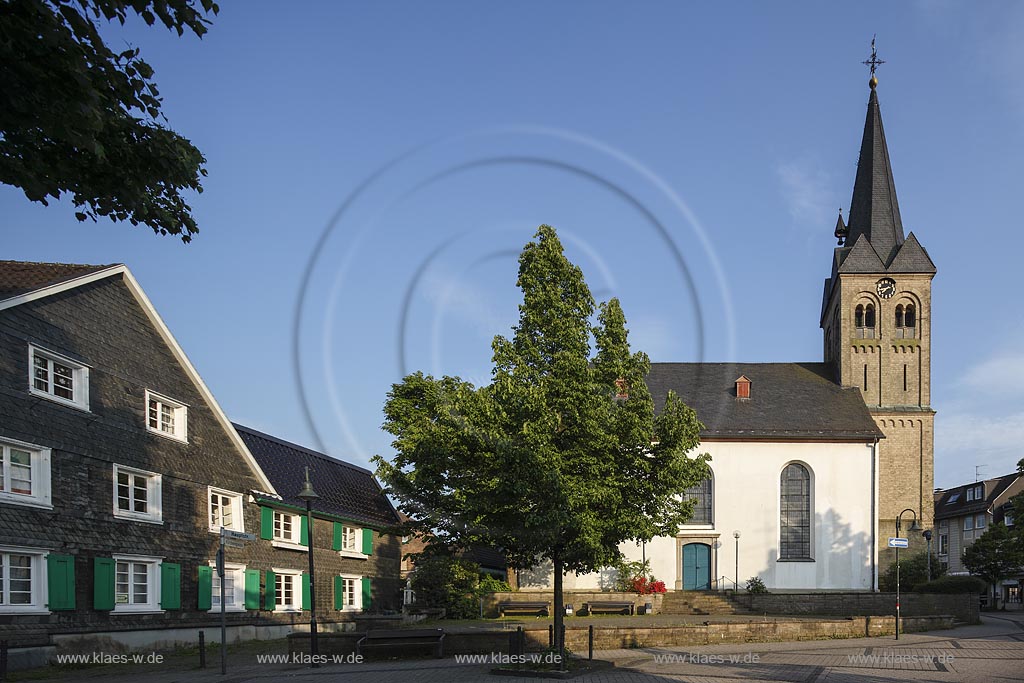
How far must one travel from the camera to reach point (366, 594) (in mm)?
40469

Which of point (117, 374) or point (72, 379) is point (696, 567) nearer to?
point (117, 374)

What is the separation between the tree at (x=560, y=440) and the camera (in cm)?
1948

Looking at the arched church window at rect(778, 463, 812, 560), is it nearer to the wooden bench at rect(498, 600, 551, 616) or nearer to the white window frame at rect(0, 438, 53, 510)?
the wooden bench at rect(498, 600, 551, 616)

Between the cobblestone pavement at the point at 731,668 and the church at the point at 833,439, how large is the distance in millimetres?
22208

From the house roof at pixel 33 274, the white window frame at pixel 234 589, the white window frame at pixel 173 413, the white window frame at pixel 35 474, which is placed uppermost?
the house roof at pixel 33 274

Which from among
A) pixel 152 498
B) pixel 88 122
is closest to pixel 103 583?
pixel 152 498

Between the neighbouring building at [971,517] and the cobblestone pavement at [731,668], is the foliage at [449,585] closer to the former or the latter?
the cobblestone pavement at [731,668]

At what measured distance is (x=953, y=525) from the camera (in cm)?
9038

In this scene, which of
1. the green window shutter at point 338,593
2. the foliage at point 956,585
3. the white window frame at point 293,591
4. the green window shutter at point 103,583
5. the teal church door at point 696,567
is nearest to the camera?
the green window shutter at point 103,583

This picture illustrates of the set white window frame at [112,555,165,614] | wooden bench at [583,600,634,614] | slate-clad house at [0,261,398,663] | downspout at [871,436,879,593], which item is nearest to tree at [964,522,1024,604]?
downspout at [871,436,879,593]

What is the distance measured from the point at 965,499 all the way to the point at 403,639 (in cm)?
8153

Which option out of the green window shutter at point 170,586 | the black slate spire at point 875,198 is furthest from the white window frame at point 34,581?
the black slate spire at point 875,198

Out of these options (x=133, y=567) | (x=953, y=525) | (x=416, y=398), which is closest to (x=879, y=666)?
(x=133, y=567)

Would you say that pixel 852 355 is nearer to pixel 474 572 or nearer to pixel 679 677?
pixel 474 572
